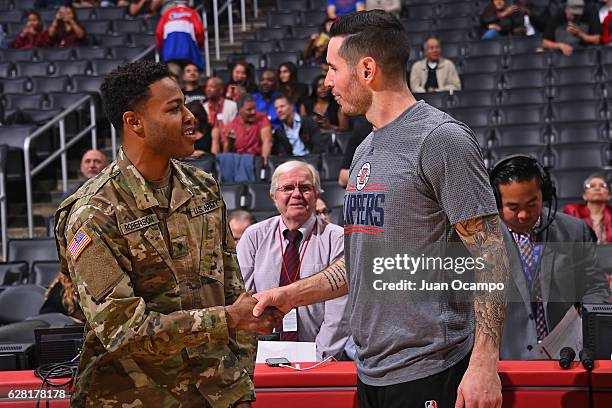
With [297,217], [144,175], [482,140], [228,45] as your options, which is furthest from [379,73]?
[228,45]

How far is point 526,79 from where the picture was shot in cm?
980

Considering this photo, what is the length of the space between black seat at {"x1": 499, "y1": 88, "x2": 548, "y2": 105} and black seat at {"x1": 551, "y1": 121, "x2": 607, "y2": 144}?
914 mm

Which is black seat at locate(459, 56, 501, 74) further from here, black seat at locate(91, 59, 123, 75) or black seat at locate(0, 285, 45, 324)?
black seat at locate(0, 285, 45, 324)

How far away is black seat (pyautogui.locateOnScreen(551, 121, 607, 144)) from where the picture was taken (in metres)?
8.35

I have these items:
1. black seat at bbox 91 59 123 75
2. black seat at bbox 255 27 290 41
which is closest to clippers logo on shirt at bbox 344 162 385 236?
black seat at bbox 91 59 123 75

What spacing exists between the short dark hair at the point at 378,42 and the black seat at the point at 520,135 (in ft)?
19.9

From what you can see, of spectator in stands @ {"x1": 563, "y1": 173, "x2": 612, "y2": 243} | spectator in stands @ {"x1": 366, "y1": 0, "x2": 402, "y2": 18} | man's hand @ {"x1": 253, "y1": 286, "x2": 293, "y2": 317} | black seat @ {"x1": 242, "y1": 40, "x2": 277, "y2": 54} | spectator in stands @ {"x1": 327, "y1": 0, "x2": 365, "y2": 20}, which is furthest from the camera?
black seat @ {"x1": 242, "y1": 40, "x2": 277, "y2": 54}

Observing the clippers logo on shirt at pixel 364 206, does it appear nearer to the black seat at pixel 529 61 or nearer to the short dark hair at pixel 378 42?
the short dark hair at pixel 378 42

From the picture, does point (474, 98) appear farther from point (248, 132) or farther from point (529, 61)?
point (248, 132)

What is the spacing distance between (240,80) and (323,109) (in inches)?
40.5

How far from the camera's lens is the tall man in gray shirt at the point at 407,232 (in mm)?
2254

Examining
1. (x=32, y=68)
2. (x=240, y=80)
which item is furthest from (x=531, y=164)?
(x=32, y=68)

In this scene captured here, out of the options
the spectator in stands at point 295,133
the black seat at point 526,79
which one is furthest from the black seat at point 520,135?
the spectator in stands at point 295,133

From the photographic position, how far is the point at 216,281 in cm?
253
